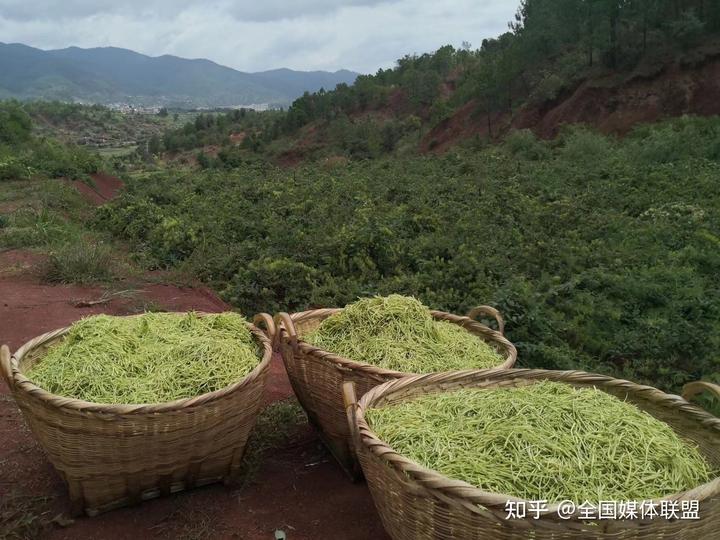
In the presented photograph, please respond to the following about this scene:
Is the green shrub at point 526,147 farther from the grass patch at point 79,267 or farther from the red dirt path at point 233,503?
the red dirt path at point 233,503

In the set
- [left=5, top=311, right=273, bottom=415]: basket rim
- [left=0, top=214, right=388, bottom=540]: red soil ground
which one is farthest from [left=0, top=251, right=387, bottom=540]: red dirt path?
[left=5, top=311, right=273, bottom=415]: basket rim

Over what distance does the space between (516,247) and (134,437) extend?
543cm

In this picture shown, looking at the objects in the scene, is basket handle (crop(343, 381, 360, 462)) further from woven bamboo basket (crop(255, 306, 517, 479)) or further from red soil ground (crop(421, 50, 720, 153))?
red soil ground (crop(421, 50, 720, 153))

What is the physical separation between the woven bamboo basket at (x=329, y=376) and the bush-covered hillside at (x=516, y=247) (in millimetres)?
1997

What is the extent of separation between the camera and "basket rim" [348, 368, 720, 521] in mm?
1787

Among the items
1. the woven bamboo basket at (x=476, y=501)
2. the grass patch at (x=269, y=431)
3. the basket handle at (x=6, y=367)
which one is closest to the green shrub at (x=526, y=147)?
the grass patch at (x=269, y=431)

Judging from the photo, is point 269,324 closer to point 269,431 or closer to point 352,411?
→ point 269,431

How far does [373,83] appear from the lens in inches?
1537

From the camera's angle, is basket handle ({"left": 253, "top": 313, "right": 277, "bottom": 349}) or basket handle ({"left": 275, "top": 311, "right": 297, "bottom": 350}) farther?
basket handle ({"left": 253, "top": 313, "right": 277, "bottom": 349})

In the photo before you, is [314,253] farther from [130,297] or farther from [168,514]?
[168,514]

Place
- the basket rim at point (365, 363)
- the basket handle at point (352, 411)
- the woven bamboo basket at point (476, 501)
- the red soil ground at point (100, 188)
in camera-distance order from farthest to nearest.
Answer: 1. the red soil ground at point (100, 188)
2. the basket rim at point (365, 363)
3. the basket handle at point (352, 411)
4. the woven bamboo basket at point (476, 501)

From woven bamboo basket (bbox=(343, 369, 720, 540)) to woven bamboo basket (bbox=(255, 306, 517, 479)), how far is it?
321 mm

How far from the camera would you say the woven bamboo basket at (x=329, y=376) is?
2.85m

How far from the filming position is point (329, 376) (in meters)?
2.97
